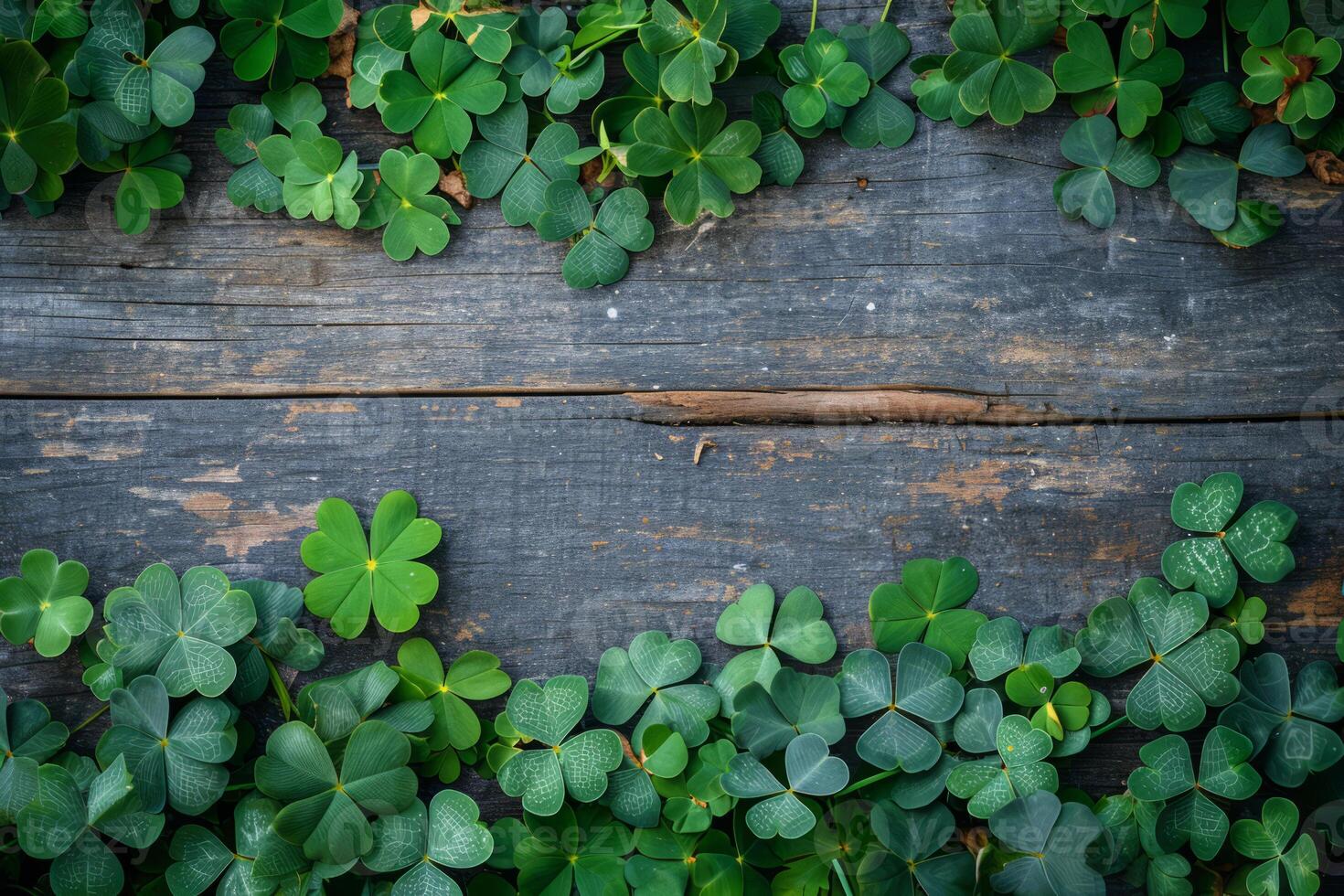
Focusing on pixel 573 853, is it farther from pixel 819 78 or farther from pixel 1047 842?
pixel 819 78

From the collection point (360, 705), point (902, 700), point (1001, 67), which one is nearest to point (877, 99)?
point (1001, 67)

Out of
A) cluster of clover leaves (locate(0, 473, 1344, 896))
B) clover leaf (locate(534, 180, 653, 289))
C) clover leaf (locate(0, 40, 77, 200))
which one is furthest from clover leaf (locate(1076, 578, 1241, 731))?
clover leaf (locate(0, 40, 77, 200))

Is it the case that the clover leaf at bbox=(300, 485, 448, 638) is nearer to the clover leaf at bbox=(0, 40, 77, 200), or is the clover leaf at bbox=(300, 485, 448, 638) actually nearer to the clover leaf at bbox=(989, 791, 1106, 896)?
the clover leaf at bbox=(0, 40, 77, 200)

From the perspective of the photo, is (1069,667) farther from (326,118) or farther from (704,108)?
(326,118)

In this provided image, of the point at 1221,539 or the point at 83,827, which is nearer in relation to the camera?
the point at 83,827

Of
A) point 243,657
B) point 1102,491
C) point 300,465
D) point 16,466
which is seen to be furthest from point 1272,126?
point 16,466

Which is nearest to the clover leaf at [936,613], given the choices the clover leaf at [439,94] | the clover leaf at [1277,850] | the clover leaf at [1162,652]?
the clover leaf at [1162,652]
